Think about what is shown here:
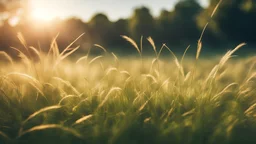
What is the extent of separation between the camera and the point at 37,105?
4.31 ft

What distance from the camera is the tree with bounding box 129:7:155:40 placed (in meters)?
19.0

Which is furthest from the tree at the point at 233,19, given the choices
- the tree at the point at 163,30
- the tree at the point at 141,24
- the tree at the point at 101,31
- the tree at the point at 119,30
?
the tree at the point at 101,31

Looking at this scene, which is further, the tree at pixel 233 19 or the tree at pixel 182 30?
the tree at pixel 182 30

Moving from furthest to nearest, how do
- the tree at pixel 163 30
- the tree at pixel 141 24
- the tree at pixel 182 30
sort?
1. the tree at pixel 182 30
2. the tree at pixel 163 30
3. the tree at pixel 141 24

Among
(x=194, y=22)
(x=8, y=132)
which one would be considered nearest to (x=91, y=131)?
(x=8, y=132)

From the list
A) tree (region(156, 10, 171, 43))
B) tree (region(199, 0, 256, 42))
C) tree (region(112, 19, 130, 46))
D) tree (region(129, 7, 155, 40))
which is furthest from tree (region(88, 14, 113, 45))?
tree (region(199, 0, 256, 42))

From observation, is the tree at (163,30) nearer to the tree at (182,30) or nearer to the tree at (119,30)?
the tree at (182,30)

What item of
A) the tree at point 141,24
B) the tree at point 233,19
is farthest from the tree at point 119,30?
the tree at point 233,19

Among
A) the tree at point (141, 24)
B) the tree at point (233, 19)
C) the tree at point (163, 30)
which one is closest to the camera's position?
the tree at point (233, 19)

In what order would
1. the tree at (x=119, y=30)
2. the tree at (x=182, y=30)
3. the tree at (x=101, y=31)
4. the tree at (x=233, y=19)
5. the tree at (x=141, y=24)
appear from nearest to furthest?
the tree at (x=233, y=19)
the tree at (x=101, y=31)
the tree at (x=141, y=24)
the tree at (x=119, y=30)
the tree at (x=182, y=30)

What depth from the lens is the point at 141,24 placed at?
1920 cm

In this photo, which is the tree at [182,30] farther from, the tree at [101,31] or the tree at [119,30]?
the tree at [101,31]

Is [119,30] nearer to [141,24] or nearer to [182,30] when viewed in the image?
[141,24]

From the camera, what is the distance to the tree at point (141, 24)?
1905 cm
